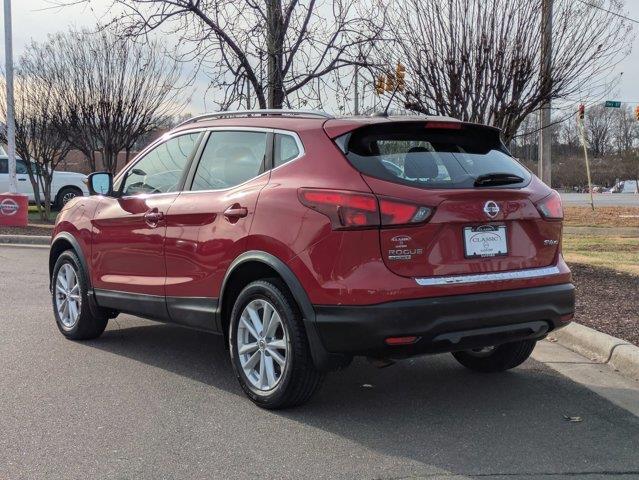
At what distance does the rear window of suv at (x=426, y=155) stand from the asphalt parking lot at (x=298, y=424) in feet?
4.72

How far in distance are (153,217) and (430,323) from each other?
2.40 metres

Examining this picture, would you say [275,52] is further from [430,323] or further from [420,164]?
[430,323]

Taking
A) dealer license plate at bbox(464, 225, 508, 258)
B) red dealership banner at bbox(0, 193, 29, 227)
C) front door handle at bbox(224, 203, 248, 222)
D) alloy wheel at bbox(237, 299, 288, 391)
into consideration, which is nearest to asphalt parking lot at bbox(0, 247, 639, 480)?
alloy wheel at bbox(237, 299, 288, 391)

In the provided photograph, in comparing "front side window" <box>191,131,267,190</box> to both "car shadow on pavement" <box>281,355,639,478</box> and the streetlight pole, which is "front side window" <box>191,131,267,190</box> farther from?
the streetlight pole

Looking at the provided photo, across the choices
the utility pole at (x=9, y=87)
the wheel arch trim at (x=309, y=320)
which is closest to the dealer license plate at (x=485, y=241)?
the wheel arch trim at (x=309, y=320)

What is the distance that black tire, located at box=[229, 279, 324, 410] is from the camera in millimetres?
4117

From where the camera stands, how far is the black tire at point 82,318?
20.0 ft

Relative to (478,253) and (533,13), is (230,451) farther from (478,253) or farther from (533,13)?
(533,13)

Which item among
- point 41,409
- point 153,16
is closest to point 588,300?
point 41,409

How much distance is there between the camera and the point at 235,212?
14.8 feet

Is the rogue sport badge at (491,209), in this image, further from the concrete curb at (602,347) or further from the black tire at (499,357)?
the concrete curb at (602,347)

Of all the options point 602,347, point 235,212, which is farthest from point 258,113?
point 602,347

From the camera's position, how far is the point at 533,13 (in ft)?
27.8

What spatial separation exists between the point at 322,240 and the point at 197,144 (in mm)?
1752
